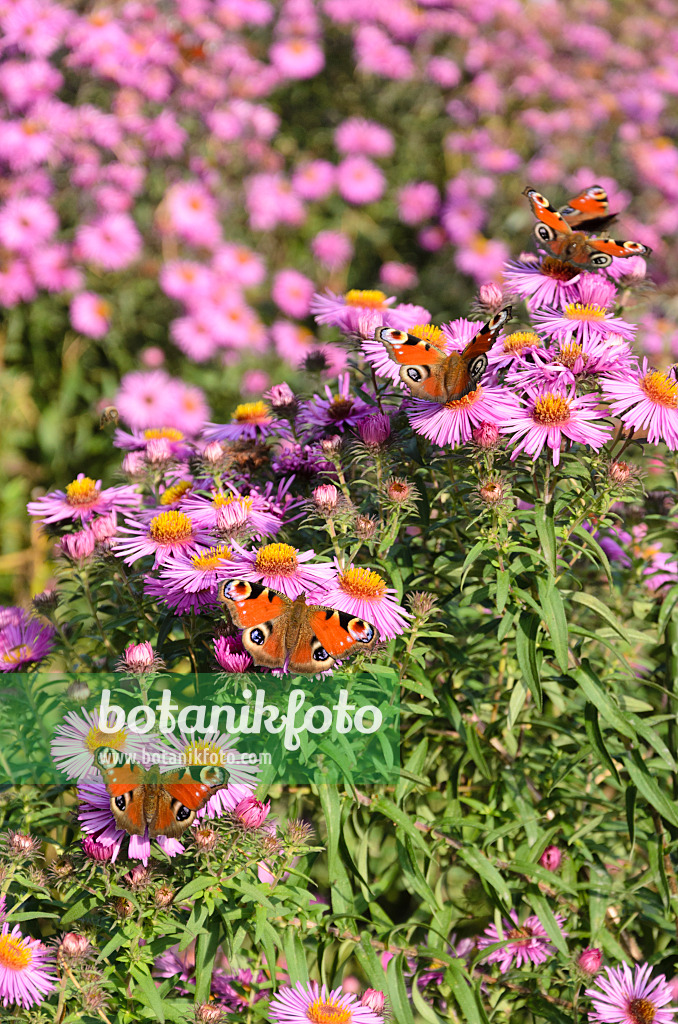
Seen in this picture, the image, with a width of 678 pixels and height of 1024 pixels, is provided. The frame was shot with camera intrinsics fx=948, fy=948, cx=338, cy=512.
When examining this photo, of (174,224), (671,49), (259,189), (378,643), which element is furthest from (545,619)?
(671,49)

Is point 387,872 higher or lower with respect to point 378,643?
lower

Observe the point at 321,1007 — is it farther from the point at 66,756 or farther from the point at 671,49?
the point at 671,49

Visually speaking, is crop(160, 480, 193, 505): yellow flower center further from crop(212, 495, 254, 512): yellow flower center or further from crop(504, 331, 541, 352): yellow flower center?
Result: crop(504, 331, 541, 352): yellow flower center

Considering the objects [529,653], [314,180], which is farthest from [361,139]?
[529,653]

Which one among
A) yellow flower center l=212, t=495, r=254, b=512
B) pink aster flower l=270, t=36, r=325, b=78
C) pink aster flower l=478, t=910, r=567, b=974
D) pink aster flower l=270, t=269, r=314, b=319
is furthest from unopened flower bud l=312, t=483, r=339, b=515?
pink aster flower l=270, t=36, r=325, b=78

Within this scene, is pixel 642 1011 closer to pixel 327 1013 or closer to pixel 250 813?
pixel 327 1013

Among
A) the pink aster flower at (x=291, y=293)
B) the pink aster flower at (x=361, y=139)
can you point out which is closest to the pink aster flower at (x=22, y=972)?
the pink aster flower at (x=291, y=293)
